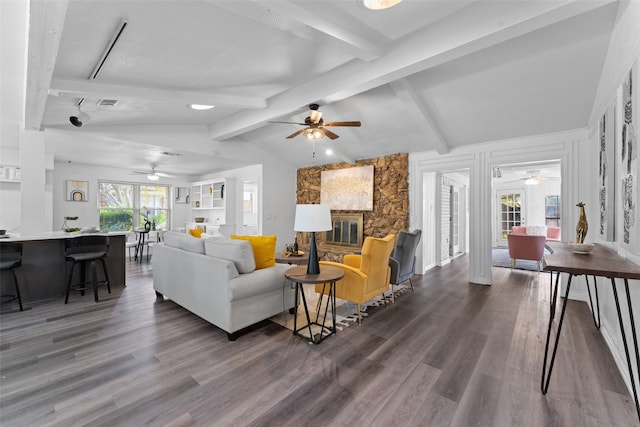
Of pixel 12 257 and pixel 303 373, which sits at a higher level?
pixel 12 257

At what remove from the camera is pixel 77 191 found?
6523 millimetres

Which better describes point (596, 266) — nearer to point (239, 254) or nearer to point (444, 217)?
point (239, 254)

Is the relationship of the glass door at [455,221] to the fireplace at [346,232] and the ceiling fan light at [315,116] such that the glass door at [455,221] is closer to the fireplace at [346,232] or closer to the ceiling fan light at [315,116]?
the fireplace at [346,232]

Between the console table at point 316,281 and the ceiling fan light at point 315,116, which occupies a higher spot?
the ceiling fan light at point 315,116

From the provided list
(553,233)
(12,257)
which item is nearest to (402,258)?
(12,257)

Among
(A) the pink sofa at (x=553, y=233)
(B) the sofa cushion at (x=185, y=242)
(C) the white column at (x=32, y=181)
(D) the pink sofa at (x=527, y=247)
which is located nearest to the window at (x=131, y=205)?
(C) the white column at (x=32, y=181)

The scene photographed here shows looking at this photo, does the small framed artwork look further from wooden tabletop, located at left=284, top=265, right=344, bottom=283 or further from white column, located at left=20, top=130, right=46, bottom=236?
wooden tabletop, located at left=284, top=265, right=344, bottom=283

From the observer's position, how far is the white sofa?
2648 millimetres

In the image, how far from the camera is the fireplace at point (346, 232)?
247 inches

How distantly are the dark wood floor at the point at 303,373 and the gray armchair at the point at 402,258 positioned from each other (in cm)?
58

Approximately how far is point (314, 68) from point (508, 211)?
902 centimetres

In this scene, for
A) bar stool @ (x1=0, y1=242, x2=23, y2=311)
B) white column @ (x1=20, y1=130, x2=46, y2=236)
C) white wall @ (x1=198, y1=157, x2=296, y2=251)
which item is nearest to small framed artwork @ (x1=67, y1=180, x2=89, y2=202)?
white column @ (x1=20, y1=130, x2=46, y2=236)

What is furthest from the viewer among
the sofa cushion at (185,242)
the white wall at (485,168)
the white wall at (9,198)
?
the white wall at (9,198)

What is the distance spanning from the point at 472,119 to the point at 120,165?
7729mm
